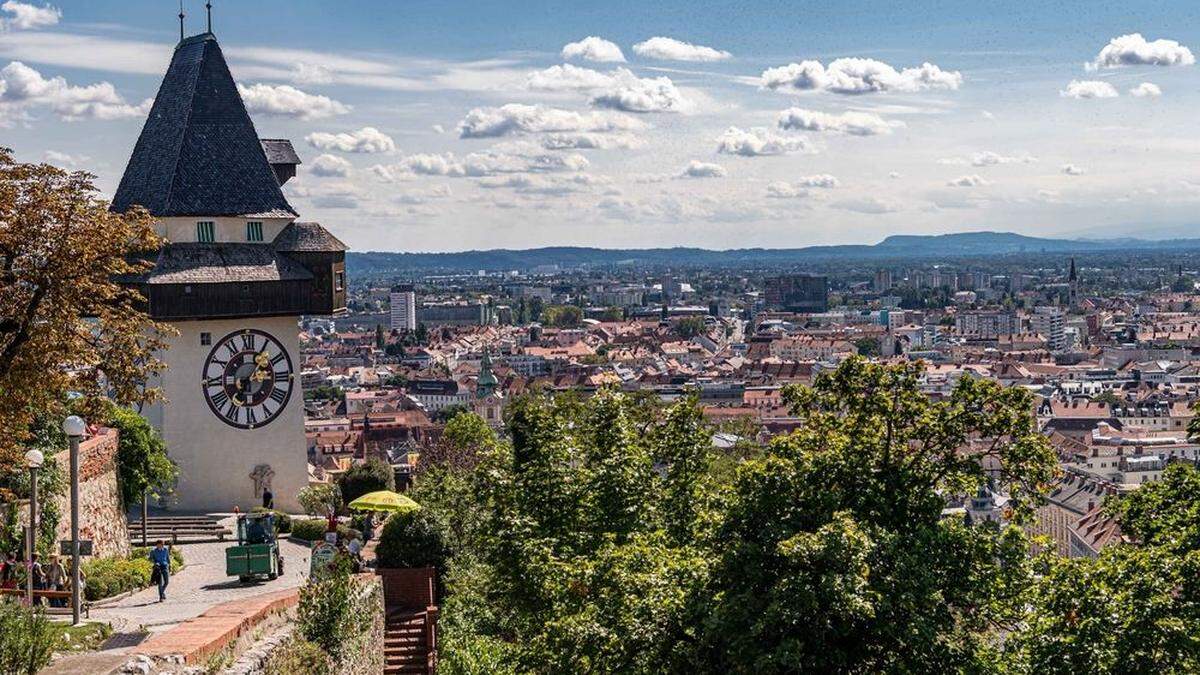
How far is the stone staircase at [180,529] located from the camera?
26094mm

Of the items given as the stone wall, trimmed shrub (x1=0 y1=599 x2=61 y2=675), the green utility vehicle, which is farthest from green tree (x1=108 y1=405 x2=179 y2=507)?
trimmed shrub (x1=0 y1=599 x2=61 y2=675)

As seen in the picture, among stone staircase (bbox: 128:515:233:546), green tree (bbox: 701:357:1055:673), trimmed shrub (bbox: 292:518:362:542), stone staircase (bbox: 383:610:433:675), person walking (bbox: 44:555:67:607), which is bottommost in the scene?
stone staircase (bbox: 383:610:433:675)

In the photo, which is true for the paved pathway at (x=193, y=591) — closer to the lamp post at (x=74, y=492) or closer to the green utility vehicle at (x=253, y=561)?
the green utility vehicle at (x=253, y=561)

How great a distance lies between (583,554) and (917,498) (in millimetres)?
4577

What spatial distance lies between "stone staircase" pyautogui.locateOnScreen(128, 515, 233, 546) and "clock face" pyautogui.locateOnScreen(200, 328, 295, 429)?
253cm

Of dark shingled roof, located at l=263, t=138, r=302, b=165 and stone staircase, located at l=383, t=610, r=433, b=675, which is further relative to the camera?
dark shingled roof, located at l=263, t=138, r=302, b=165

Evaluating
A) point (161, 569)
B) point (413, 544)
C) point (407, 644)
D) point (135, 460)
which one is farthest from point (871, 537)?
point (135, 460)

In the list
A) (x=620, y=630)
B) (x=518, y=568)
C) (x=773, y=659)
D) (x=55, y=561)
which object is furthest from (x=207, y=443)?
(x=773, y=659)

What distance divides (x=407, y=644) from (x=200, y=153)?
13.3 meters

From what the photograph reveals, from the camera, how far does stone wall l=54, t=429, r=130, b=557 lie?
20.1m

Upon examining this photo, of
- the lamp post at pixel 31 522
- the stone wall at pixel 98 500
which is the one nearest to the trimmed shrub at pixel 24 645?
the lamp post at pixel 31 522

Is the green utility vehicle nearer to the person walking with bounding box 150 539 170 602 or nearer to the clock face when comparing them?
the person walking with bounding box 150 539 170 602

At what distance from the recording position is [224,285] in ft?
97.7

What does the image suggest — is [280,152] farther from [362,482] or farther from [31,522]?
[31,522]
